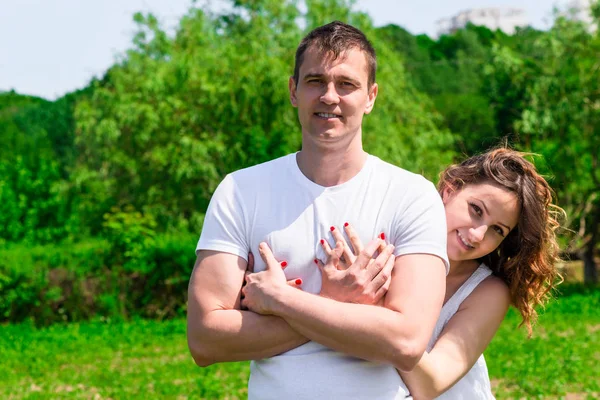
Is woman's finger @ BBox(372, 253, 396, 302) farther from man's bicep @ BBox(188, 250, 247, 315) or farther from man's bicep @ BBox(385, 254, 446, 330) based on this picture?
man's bicep @ BBox(188, 250, 247, 315)

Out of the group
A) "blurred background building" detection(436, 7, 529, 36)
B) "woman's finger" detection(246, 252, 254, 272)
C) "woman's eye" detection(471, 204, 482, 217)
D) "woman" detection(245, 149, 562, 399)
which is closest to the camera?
"woman's finger" detection(246, 252, 254, 272)

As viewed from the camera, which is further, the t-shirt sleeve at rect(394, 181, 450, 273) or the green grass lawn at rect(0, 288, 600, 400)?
the green grass lawn at rect(0, 288, 600, 400)

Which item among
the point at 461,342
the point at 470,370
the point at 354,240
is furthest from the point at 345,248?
the point at 470,370

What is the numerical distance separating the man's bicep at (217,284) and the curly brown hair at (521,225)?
Result: 952mm

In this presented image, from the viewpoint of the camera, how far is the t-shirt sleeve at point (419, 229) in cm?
228

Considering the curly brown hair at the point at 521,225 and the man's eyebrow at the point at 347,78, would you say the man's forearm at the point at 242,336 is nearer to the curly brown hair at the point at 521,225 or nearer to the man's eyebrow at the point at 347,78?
the man's eyebrow at the point at 347,78

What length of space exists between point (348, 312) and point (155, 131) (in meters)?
16.6

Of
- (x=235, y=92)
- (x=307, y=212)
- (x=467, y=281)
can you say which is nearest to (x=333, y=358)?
(x=307, y=212)

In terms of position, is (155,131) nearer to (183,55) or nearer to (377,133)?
(183,55)

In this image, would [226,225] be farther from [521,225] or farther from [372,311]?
[521,225]

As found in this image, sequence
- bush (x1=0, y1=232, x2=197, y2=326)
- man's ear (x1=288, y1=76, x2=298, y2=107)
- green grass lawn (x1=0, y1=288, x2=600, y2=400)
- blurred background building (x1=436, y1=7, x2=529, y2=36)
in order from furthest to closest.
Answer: blurred background building (x1=436, y1=7, x2=529, y2=36)
bush (x1=0, y1=232, x2=197, y2=326)
green grass lawn (x1=0, y1=288, x2=600, y2=400)
man's ear (x1=288, y1=76, x2=298, y2=107)

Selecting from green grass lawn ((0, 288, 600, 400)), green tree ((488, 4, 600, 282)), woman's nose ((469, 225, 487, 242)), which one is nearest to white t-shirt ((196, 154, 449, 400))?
woman's nose ((469, 225, 487, 242))

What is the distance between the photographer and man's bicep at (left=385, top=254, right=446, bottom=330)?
7.29ft

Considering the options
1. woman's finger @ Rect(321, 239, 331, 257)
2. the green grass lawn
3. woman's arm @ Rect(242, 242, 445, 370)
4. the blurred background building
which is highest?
the blurred background building
